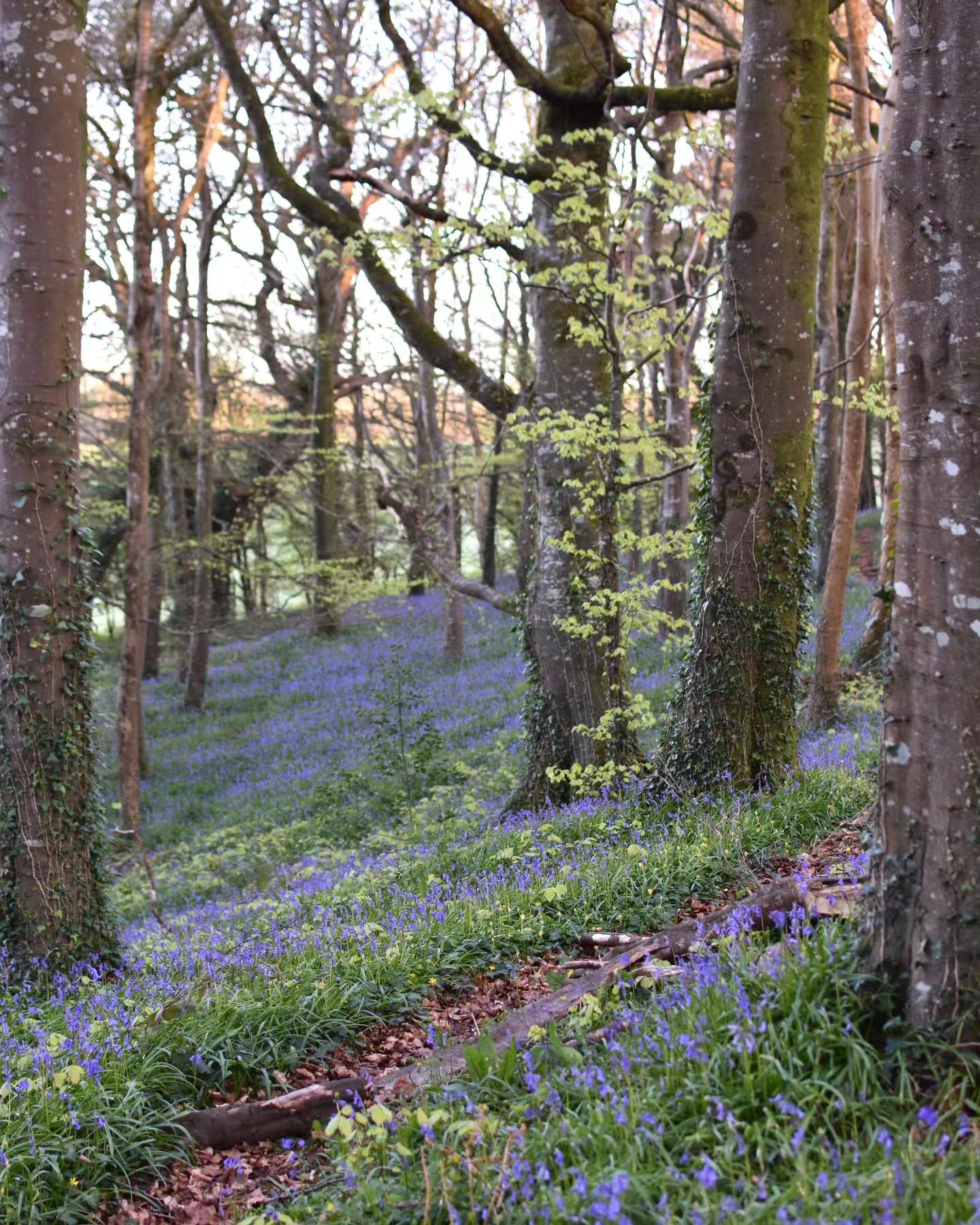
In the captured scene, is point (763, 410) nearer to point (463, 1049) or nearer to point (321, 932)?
point (321, 932)

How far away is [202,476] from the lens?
23562mm

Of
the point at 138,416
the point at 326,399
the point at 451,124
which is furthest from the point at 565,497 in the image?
the point at 326,399

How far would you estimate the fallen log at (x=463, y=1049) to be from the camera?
3883 millimetres

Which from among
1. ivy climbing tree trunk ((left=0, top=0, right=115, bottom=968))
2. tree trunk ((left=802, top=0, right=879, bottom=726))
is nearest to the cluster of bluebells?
ivy climbing tree trunk ((left=0, top=0, right=115, bottom=968))

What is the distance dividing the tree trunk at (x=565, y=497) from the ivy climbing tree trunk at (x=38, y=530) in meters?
4.07

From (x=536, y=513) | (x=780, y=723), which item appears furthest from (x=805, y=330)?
(x=536, y=513)

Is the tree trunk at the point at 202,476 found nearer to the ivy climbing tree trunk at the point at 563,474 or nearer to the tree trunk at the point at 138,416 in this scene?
the tree trunk at the point at 138,416

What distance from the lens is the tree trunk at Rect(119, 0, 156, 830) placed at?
45.0 feet

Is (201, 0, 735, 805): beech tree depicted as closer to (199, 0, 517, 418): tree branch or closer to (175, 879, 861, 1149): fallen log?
(199, 0, 517, 418): tree branch

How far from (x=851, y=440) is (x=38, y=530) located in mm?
10687

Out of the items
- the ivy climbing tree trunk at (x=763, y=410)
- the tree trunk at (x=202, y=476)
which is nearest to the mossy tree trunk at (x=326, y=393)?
the tree trunk at (x=202, y=476)

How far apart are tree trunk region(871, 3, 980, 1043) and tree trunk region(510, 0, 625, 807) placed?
17.4 feet

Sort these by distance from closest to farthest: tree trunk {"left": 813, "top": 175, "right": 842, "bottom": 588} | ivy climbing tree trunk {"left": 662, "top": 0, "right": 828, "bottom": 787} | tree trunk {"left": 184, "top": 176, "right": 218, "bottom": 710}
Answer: ivy climbing tree trunk {"left": 662, "top": 0, "right": 828, "bottom": 787} → tree trunk {"left": 813, "top": 175, "right": 842, "bottom": 588} → tree trunk {"left": 184, "top": 176, "right": 218, "bottom": 710}

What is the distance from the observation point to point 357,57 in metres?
22.1
